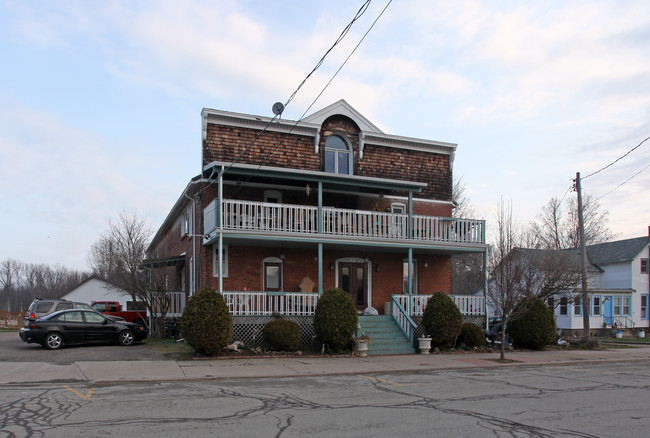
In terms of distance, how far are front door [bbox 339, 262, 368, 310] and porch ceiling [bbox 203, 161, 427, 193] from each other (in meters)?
3.50

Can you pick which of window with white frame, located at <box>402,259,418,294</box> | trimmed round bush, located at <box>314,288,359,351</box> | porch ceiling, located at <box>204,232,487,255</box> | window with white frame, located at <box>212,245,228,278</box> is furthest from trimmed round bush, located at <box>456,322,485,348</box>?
window with white frame, located at <box>212,245,228,278</box>

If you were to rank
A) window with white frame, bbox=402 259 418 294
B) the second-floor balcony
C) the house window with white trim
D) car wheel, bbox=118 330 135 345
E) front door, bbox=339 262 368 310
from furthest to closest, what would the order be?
window with white frame, bbox=402 259 418 294, front door, bbox=339 262 368 310, the house window with white trim, car wheel, bbox=118 330 135 345, the second-floor balcony

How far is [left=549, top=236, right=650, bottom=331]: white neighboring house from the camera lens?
115ft

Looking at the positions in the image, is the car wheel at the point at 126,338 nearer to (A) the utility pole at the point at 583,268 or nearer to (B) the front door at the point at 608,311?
(A) the utility pole at the point at 583,268

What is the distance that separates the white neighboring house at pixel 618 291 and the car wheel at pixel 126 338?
88.2 ft

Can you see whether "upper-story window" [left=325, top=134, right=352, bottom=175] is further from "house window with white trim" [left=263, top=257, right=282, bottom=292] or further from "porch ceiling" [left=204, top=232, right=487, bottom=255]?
"house window with white trim" [left=263, top=257, right=282, bottom=292]

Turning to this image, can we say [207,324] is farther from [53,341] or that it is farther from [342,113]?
[342,113]

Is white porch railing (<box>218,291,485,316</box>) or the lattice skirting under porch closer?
the lattice skirting under porch

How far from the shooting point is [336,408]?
8914 millimetres

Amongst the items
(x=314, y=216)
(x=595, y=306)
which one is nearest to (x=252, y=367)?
(x=314, y=216)

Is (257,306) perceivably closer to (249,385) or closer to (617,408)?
(249,385)

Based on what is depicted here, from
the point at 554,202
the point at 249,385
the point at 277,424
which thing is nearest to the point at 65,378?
the point at 249,385

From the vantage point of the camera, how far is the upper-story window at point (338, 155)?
22.5 meters

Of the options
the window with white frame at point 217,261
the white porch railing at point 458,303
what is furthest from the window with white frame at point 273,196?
the white porch railing at point 458,303
